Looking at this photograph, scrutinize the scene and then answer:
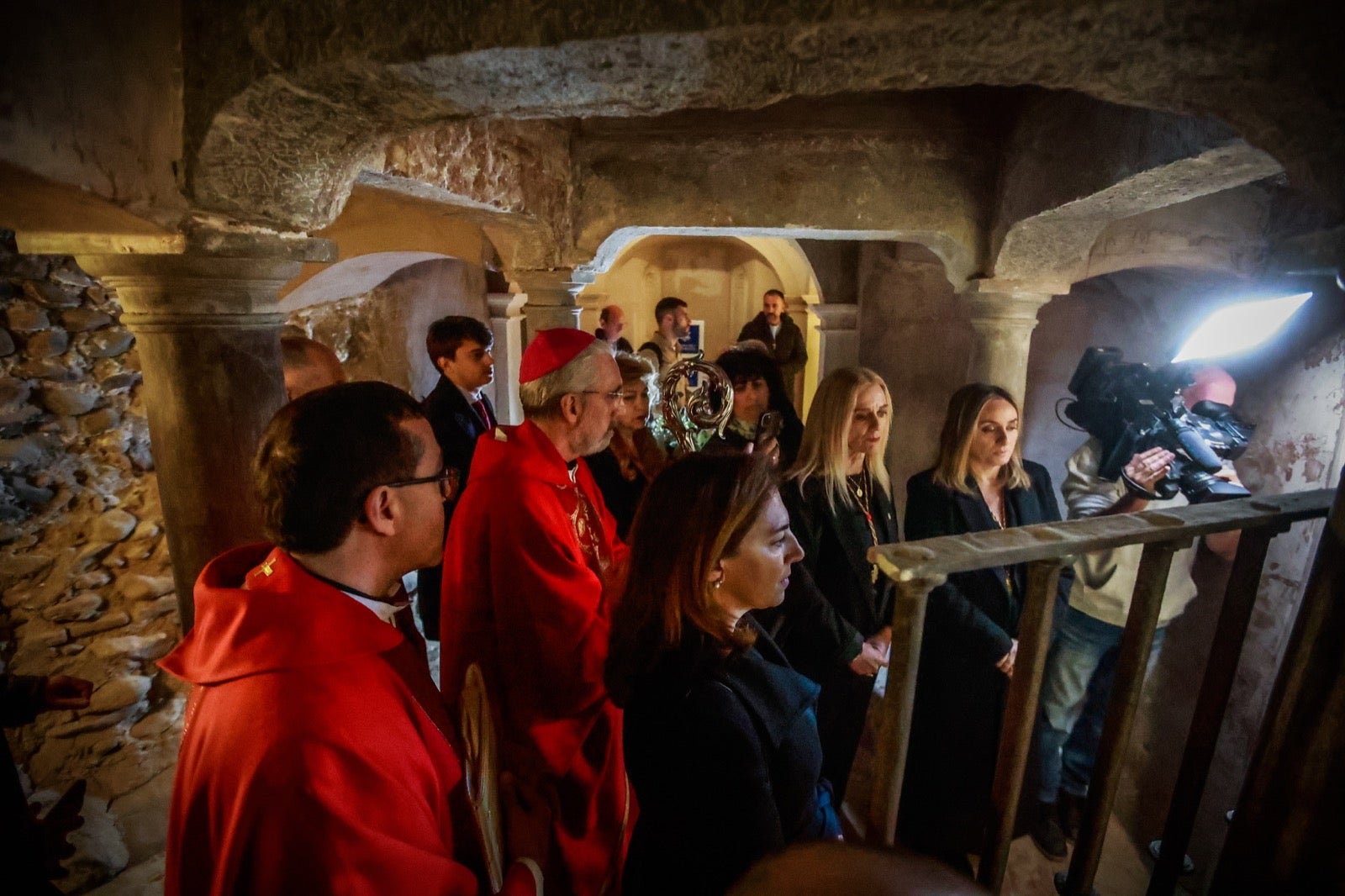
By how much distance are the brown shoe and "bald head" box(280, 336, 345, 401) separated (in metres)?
3.50

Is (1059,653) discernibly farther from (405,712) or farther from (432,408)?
(432,408)

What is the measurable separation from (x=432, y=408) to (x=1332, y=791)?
3.16 metres

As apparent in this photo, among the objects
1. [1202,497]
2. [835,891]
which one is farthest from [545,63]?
[1202,497]

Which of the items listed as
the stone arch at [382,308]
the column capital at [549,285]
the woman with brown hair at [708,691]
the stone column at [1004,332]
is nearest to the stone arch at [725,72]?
the woman with brown hair at [708,691]

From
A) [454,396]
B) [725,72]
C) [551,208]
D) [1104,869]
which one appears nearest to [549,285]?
[551,208]

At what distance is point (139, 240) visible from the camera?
175 cm

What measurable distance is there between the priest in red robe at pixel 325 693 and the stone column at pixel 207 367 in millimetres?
957

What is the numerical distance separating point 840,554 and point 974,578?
0.45 m

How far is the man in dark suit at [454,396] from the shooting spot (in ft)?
10.2

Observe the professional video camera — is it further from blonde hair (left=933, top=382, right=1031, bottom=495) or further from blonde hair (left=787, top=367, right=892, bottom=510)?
blonde hair (left=787, top=367, right=892, bottom=510)

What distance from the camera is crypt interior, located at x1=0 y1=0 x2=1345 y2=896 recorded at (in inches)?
50.5

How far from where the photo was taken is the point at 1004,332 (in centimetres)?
343

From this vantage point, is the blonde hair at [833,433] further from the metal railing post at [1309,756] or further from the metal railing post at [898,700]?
the metal railing post at [1309,756]

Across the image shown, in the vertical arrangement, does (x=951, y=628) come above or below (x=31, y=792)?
above
